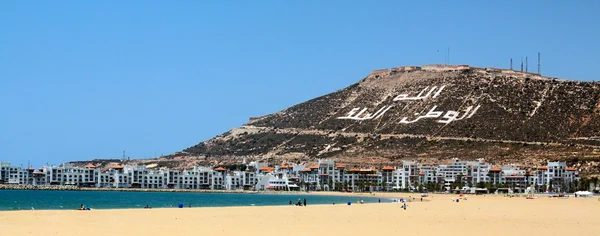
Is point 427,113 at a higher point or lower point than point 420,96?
lower

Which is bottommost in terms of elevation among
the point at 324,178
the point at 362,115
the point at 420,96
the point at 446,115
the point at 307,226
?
the point at 324,178

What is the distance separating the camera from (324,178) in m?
138

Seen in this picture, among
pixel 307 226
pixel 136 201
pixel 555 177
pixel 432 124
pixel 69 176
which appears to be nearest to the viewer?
pixel 307 226

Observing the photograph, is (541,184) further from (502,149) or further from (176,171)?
(176,171)

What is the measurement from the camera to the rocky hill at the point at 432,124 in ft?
442

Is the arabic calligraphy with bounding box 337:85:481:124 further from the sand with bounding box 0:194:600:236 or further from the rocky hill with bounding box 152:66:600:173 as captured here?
the sand with bounding box 0:194:600:236

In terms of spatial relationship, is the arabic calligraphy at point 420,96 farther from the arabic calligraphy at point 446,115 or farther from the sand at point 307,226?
the sand at point 307,226

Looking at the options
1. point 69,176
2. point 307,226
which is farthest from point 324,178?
point 307,226

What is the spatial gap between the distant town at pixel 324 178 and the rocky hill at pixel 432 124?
606 cm

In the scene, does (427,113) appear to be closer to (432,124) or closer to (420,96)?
(432,124)

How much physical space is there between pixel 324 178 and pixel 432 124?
924 inches

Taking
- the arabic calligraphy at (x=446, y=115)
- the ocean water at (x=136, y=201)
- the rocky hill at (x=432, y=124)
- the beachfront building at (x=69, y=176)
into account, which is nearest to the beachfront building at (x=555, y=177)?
the rocky hill at (x=432, y=124)

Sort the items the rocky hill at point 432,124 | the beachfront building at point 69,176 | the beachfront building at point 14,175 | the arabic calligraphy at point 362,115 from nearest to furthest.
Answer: the rocky hill at point 432,124 < the beachfront building at point 69,176 < the beachfront building at point 14,175 < the arabic calligraphy at point 362,115

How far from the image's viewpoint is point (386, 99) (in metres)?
170
